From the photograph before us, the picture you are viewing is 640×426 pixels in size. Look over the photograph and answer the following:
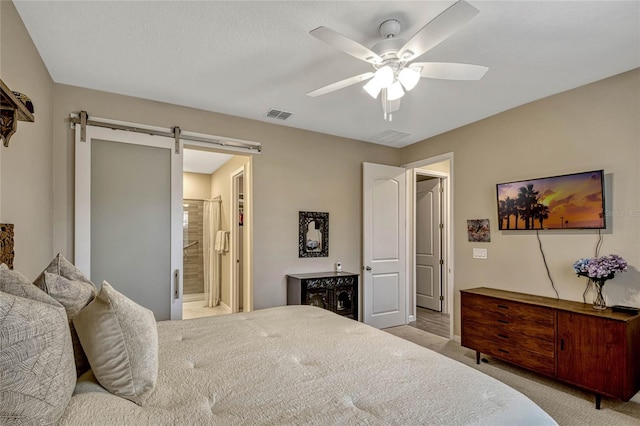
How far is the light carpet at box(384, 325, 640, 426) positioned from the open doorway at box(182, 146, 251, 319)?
3.58 m

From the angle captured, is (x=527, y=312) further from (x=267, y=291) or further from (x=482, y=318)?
(x=267, y=291)

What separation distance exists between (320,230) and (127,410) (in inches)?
130

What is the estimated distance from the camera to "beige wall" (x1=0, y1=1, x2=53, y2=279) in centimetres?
174

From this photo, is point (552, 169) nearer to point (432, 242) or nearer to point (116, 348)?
point (432, 242)

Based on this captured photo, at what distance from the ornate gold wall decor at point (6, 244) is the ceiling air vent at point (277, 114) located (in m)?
2.42

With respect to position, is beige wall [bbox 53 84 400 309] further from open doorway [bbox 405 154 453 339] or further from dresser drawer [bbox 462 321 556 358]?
dresser drawer [bbox 462 321 556 358]

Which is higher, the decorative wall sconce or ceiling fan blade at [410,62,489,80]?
ceiling fan blade at [410,62,489,80]

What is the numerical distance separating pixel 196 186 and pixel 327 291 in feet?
12.7

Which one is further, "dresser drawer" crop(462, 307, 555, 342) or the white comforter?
"dresser drawer" crop(462, 307, 555, 342)

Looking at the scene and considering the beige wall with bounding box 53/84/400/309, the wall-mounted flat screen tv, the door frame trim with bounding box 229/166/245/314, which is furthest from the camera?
the door frame trim with bounding box 229/166/245/314

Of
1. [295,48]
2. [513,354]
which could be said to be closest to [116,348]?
[295,48]

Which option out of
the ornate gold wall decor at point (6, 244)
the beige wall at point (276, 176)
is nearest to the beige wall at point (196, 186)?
the beige wall at point (276, 176)

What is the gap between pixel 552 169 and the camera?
10.3ft

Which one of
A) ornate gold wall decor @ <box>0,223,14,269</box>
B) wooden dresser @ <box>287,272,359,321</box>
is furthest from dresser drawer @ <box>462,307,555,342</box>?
ornate gold wall decor @ <box>0,223,14,269</box>
